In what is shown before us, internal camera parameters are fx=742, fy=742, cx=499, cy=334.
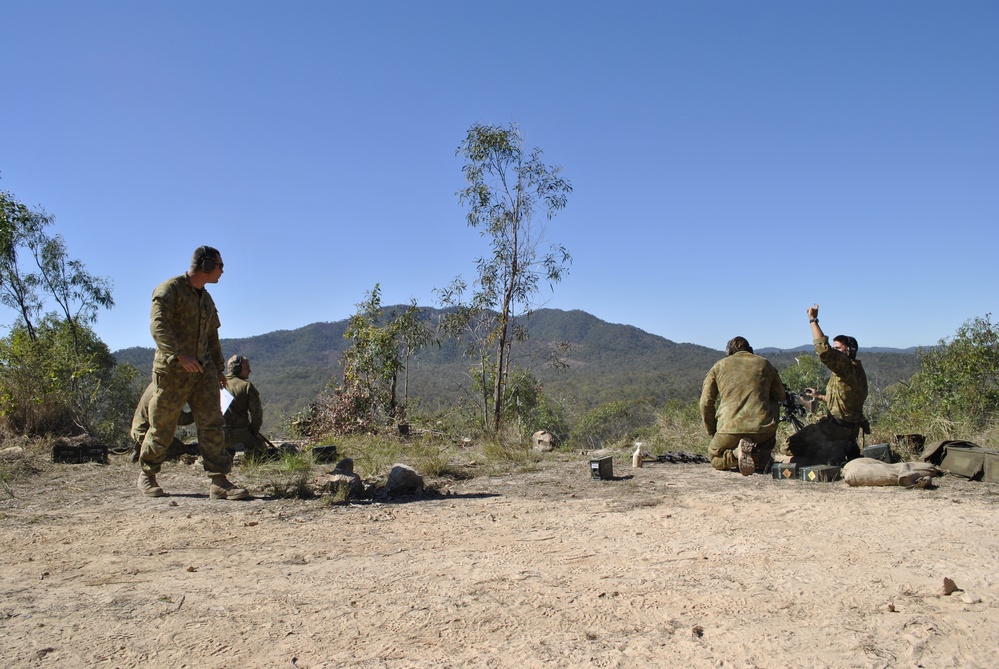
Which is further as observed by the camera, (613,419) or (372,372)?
(613,419)

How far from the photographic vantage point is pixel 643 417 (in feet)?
69.8

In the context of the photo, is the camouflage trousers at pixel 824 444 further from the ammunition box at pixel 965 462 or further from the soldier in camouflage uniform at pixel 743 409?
the ammunition box at pixel 965 462

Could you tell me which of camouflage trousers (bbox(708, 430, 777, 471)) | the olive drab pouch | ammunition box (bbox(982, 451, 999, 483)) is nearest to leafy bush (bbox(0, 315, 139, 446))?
camouflage trousers (bbox(708, 430, 777, 471))

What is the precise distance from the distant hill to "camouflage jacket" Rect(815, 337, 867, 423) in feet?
21.5

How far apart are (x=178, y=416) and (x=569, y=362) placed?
870 inches

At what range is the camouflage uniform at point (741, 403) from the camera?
671 cm

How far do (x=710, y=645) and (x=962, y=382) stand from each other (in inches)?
431

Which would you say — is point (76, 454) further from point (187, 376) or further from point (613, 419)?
point (613, 419)

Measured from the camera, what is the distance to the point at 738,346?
7.24 metres

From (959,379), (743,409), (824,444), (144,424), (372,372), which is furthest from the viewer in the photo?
(372,372)

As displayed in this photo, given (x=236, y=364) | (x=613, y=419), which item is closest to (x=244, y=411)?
(x=236, y=364)

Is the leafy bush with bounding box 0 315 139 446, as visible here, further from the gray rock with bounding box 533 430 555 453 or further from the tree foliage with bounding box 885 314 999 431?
the tree foliage with bounding box 885 314 999 431

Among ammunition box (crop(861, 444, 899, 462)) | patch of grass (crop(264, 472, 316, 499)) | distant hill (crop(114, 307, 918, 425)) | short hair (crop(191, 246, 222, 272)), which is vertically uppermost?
distant hill (crop(114, 307, 918, 425))

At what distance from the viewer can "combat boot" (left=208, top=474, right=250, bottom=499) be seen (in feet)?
17.6
